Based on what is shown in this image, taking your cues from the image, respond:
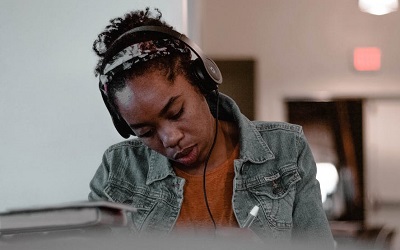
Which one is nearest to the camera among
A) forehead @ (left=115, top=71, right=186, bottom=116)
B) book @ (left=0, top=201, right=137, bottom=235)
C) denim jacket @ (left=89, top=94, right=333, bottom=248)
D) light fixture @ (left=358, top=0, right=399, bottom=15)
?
book @ (left=0, top=201, right=137, bottom=235)

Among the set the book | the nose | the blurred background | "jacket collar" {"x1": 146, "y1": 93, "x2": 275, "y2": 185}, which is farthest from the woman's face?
the blurred background

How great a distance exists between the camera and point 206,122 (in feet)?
3.80

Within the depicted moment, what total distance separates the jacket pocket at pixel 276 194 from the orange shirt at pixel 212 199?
1.9 inches

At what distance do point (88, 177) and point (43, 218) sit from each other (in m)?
1.04

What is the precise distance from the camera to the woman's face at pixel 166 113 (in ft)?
3.58

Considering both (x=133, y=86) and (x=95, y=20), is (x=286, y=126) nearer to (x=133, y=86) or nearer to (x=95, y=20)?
(x=133, y=86)

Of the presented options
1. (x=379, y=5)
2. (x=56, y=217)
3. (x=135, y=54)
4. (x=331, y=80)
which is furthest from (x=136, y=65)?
(x=331, y=80)

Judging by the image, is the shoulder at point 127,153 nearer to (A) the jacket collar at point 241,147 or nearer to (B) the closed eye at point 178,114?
(A) the jacket collar at point 241,147

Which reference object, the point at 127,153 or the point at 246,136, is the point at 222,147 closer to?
the point at 246,136

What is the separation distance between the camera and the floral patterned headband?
1.09 metres

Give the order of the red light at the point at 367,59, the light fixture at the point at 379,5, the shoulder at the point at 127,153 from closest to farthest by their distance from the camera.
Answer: the shoulder at the point at 127,153 → the light fixture at the point at 379,5 → the red light at the point at 367,59

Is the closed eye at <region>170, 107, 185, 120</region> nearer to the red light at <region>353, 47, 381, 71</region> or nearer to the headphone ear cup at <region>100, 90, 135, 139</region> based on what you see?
the headphone ear cup at <region>100, 90, 135, 139</region>

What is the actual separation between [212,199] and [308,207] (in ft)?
0.56

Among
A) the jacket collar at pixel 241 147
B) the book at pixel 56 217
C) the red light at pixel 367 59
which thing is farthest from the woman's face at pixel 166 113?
the red light at pixel 367 59
